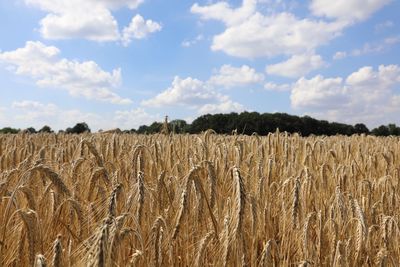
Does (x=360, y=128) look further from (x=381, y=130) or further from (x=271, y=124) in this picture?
(x=271, y=124)

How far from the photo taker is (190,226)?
2258 millimetres

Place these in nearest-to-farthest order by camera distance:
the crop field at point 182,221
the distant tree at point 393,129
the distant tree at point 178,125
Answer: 1. the crop field at point 182,221
2. the distant tree at point 178,125
3. the distant tree at point 393,129

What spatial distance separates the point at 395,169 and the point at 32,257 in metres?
3.81

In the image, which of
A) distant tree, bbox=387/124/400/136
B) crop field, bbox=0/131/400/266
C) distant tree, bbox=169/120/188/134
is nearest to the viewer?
crop field, bbox=0/131/400/266

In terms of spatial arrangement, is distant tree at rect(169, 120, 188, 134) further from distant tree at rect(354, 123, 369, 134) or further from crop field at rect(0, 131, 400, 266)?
distant tree at rect(354, 123, 369, 134)

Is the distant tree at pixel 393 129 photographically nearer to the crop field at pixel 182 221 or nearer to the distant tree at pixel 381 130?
the distant tree at pixel 381 130

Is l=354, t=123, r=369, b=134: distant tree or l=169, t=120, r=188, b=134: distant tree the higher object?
l=354, t=123, r=369, b=134: distant tree

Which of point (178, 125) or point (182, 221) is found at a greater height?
point (178, 125)

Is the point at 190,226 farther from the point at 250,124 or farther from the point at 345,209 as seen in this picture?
the point at 250,124

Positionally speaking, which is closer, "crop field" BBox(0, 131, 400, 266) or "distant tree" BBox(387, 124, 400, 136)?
"crop field" BBox(0, 131, 400, 266)

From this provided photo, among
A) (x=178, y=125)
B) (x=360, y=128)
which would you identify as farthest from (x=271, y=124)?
(x=178, y=125)

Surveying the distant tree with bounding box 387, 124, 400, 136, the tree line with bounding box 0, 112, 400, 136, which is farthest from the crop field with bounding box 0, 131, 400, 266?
the distant tree with bounding box 387, 124, 400, 136

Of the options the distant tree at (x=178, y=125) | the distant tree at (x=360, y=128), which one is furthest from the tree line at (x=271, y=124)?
the distant tree at (x=178, y=125)

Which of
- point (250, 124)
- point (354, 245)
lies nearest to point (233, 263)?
point (354, 245)
